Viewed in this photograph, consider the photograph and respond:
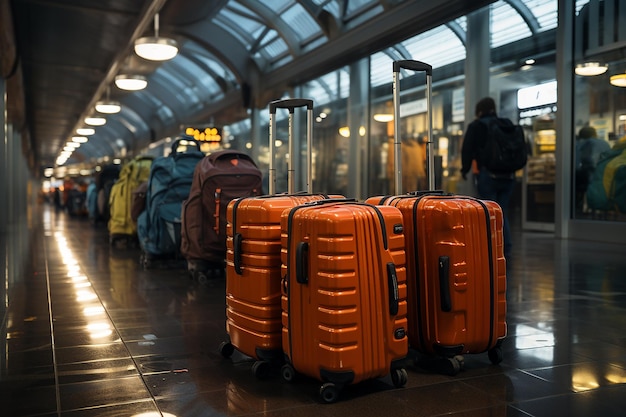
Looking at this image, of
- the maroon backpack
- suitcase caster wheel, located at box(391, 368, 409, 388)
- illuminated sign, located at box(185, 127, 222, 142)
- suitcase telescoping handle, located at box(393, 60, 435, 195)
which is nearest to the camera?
suitcase caster wheel, located at box(391, 368, 409, 388)

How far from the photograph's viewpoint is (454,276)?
3127mm

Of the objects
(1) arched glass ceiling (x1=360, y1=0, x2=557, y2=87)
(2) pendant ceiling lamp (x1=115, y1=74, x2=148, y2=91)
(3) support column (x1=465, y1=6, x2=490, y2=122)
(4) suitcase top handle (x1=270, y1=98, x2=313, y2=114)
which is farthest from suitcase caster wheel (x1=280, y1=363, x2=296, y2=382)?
(2) pendant ceiling lamp (x1=115, y1=74, x2=148, y2=91)

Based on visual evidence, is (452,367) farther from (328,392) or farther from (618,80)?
(618,80)

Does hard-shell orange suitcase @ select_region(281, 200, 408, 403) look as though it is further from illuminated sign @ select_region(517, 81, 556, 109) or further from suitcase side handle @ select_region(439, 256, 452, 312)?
illuminated sign @ select_region(517, 81, 556, 109)

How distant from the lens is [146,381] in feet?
10.1

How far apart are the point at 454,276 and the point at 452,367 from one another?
0.46 m

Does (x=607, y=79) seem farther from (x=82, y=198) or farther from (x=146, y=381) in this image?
(x=82, y=198)

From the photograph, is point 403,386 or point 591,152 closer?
point 403,386

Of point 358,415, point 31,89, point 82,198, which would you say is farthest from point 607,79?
point 82,198

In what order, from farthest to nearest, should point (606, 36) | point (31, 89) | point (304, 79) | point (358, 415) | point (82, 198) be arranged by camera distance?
point (82, 198), point (31, 89), point (304, 79), point (606, 36), point (358, 415)

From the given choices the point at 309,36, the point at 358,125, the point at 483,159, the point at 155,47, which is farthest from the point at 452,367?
the point at 309,36

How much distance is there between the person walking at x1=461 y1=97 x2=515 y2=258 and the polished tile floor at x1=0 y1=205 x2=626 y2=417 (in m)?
1.47

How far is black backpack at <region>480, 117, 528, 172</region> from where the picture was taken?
6996 millimetres

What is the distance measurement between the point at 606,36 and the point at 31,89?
18.6 meters
